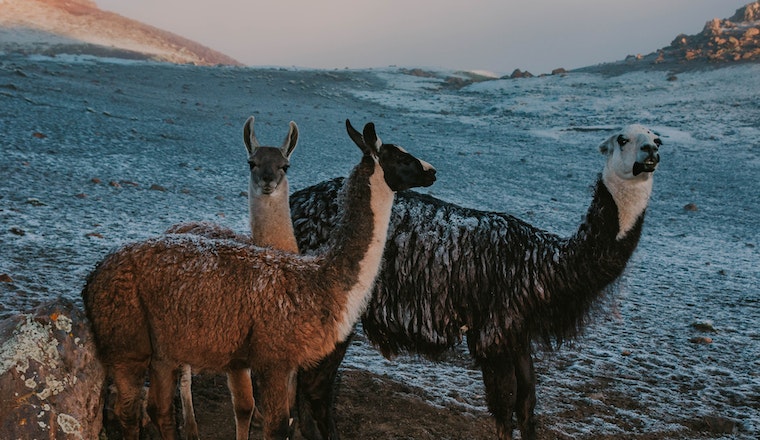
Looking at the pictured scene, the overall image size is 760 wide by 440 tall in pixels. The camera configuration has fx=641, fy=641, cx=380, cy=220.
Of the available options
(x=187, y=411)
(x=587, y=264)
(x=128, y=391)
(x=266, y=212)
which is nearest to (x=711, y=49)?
(x=587, y=264)

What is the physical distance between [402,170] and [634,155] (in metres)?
1.74

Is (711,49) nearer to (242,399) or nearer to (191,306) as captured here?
(242,399)

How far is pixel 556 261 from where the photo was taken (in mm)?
4660

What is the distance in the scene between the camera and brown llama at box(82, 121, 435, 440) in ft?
11.8

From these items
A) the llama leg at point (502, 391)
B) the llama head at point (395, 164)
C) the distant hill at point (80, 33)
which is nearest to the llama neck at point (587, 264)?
the llama leg at point (502, 391)

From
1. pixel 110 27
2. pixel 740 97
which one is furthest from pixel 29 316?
pixel 110 27

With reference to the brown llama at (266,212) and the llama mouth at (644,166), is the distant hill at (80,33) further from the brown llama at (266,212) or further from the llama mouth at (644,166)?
the llama mouth at (644,166)

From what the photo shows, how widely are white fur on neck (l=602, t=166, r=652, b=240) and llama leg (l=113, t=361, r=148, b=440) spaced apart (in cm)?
324

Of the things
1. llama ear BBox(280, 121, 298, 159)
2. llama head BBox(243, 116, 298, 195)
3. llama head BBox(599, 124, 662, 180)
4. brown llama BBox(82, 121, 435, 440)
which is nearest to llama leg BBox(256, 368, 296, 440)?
brown llama BBox(82, 121, 435, 440)

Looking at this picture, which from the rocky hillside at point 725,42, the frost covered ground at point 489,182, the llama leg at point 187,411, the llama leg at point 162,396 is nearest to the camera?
the llama leg at point 162,396

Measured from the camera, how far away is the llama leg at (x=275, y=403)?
3580 mm

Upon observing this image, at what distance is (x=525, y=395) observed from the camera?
4527mm

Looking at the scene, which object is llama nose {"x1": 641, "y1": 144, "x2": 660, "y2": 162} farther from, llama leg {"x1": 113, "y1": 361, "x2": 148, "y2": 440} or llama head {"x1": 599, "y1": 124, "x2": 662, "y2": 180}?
llama leg {"x1": 113, "y1": 361, "x2": 148, "y2": 440}

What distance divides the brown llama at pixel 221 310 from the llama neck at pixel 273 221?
0.75 m
